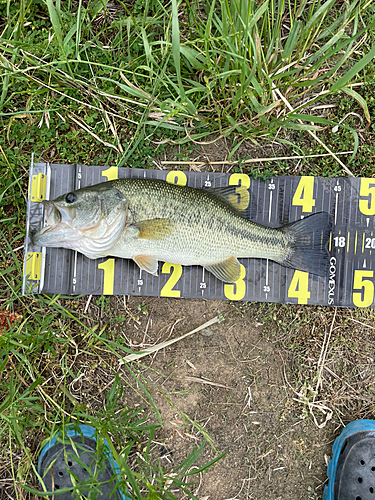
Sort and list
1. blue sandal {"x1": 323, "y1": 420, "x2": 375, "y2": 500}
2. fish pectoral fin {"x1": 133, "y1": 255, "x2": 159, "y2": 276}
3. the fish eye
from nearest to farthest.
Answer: the fish eye → fish pectoral fin {"x1": 133, "y1": 255, "x2": 159, "y2": 276} → blue sandal {"x1": 323, "y1": 420, "x2": 375, "y2": 500}

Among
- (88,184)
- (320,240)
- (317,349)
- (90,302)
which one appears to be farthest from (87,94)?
(317,349)

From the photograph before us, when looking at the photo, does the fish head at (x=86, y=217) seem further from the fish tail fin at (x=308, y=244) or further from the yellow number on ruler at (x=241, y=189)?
the fish tail fin at (x=308, y=244)

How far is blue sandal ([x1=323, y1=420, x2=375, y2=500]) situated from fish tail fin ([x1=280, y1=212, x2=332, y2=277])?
5.10ft

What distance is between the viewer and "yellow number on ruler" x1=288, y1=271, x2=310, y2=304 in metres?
3.46

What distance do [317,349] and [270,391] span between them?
62cm

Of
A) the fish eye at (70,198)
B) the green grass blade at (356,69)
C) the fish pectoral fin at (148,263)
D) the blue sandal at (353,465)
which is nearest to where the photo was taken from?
the green grass blade at (356,69)

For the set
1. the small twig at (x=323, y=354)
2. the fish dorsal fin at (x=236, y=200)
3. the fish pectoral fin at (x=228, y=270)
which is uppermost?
the fish dorsal fin at (x=236, y=200)

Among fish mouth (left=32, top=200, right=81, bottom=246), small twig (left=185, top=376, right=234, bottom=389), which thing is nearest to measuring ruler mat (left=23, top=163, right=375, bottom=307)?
fish mouth (left=32, top=200, right=81, bottom=246)

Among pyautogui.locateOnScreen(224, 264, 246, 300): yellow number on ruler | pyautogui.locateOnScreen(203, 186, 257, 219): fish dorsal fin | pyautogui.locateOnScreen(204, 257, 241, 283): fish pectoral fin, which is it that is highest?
pyautogui.locateOnScreen(203, 186, 257, 219): fish dorsal fin

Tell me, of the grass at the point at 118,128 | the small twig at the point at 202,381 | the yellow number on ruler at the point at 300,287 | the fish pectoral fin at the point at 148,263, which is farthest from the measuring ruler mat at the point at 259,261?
the small twig at the point at 202,381

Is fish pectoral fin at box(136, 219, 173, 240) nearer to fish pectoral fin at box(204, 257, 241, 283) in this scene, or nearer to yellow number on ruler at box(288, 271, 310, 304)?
fish pectoral fin at box(204, 257, 241, 283)

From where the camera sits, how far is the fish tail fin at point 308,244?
3314 mm

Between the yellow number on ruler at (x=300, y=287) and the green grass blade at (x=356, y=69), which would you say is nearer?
the green grass blade at (x=356, y=69)

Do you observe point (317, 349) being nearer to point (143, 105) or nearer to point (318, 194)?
point (318, 194)
